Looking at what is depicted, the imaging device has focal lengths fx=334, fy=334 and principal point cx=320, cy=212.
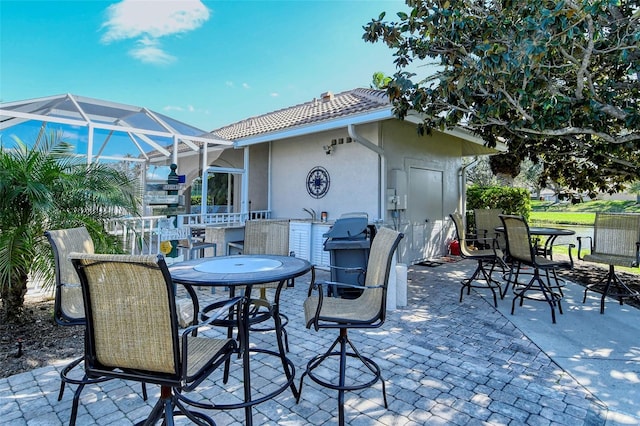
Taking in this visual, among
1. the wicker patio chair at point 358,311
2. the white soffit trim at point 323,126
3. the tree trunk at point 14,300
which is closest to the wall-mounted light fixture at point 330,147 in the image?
the white soffit trim at point 323,126

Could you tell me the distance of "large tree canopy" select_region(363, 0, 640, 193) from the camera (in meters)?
3.91

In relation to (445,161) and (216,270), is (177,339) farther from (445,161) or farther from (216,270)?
(445,161)

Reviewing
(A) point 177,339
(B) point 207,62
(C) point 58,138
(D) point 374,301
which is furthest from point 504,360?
(B) point 207,62

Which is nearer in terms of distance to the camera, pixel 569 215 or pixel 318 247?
pixel 318 247

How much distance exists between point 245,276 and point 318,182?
19.4 ft

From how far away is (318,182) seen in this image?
8.12 metres

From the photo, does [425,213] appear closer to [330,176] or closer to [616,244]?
[330,176]

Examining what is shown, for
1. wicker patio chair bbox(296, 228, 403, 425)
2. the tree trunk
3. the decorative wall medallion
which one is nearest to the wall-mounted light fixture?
the decorative wall medallion

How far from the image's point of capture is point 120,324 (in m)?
1.68

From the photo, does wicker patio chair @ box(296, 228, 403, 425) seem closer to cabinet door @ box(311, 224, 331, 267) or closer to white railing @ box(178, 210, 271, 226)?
cabinet door @ box(311, 224, 331, 267)

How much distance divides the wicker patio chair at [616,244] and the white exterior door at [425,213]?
11.4 ft

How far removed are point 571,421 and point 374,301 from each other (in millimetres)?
1529

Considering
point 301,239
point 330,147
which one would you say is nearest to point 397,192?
point 330,147

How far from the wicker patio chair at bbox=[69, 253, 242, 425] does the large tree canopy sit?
14.4 feet
